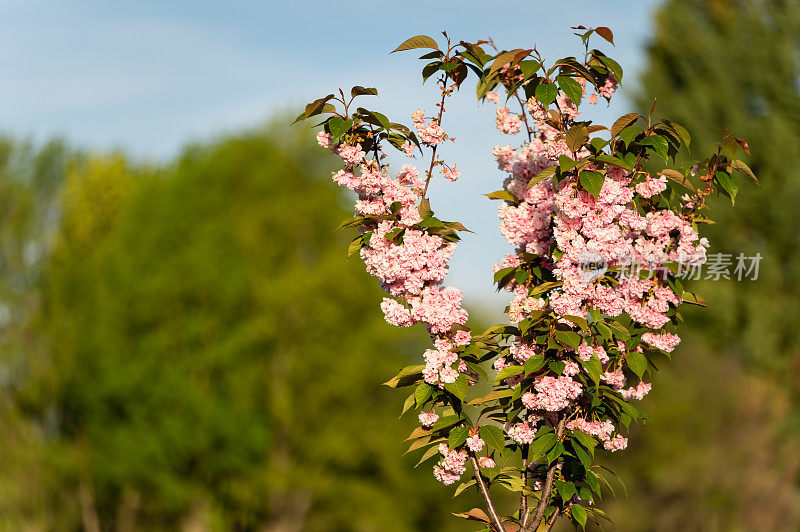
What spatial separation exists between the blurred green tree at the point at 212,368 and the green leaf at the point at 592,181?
60.9 feet

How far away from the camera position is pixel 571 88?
162 inches

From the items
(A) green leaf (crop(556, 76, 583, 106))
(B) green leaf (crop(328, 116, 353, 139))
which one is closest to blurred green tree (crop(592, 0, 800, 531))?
(A) green leaf (crop(556, 76, 583, 106))

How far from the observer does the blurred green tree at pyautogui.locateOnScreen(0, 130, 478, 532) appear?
70.1 feet

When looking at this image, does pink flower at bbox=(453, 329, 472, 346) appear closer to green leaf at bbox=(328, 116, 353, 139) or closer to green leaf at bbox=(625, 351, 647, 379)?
green leaf at bbox=(625, 351, 647, 379)

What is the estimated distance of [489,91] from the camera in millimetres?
4746

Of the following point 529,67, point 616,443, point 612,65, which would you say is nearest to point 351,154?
point 529,67

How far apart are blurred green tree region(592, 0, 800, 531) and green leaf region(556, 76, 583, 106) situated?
21.0 meters

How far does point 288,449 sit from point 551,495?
2111 cm

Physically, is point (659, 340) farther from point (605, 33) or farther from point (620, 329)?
point (605, 33)

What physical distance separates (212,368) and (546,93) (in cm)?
1983

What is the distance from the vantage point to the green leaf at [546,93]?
408cm

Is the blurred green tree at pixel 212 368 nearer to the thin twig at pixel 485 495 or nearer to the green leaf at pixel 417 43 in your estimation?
the thin twig at pixel 485 495

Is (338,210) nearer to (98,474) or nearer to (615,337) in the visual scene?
(98,474)

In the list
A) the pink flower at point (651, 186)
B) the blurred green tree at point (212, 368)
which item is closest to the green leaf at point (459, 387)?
the pink flower at point (651, 186)
